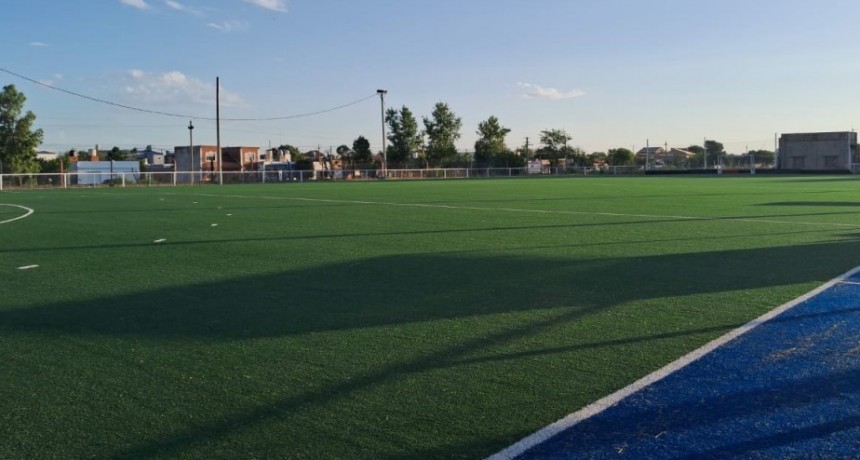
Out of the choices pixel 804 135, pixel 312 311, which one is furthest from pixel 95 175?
pixel 804 135

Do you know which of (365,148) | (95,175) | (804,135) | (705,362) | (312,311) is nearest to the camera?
(705,362)

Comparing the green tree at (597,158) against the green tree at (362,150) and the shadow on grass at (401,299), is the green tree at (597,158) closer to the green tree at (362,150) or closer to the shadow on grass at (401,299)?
the green tree at (362,150)

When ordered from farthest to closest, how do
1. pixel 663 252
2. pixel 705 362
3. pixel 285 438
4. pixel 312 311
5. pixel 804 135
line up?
1. pixel 804 135
2. pixel 663 252
3. pixel 312 311
4. pixel 705 362
5. pixel 285 438

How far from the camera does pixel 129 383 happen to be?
4281mm

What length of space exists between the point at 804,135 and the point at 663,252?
74.0m

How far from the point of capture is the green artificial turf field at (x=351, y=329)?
3.58 meters

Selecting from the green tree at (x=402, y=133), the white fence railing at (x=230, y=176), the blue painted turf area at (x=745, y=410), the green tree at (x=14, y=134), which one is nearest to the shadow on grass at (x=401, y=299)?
the blue painted turf area at (x=745, y=410)

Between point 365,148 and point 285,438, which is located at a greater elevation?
point 365,148

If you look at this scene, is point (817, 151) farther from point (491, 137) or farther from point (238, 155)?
point (238, 155)

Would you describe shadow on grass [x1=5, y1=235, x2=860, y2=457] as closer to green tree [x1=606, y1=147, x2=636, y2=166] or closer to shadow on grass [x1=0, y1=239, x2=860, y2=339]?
shadow on grass [x1=0, y1=239, x2=860, y2=339]

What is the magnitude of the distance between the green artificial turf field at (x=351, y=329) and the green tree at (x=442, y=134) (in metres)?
67.5

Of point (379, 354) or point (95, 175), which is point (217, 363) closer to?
point (379, 354)

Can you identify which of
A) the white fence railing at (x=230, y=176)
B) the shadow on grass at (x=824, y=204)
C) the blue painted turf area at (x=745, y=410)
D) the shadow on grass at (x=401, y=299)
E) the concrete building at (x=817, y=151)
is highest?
the concrete building at (x=817, y=151)

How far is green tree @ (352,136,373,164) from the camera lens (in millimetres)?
83500
